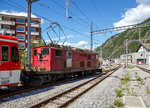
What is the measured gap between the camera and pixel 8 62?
7.84 m

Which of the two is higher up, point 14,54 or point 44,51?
point 44,51

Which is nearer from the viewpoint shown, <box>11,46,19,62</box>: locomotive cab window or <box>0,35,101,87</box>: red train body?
<box>0,35,101,87</box>: red train body

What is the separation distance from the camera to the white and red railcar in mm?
7520

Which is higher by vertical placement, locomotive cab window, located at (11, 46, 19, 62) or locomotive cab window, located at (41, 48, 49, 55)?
locomotive cab window, located at (41, 48, 49, 55)

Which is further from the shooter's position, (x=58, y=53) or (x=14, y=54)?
(x=58, y=53)

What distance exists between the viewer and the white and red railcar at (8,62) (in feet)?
24.7

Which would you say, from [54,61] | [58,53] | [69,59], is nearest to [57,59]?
[54,61]

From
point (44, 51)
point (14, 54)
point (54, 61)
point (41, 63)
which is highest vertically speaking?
point (44, 51)

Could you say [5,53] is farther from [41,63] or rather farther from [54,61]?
[54,61]

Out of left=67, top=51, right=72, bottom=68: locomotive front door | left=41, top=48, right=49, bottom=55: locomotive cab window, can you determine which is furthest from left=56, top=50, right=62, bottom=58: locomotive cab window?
left=67, top=51, right=72, bottom=68: locomotive front door

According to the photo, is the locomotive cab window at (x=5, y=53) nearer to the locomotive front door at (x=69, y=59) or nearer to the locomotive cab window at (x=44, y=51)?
the locomotive cab window at (x=44, y=51)

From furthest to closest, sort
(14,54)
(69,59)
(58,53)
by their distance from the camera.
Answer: (69,59)
(58,53)
(14,54)

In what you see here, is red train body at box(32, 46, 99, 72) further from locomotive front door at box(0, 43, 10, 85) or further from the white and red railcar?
locomotive front door at box(0, 43, 10, 85)

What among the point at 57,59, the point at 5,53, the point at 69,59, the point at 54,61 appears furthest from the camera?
the point at 69,59
